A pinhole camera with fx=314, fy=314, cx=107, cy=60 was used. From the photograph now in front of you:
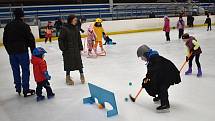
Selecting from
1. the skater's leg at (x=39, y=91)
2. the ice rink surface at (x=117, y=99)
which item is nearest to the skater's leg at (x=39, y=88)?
the skater's leg at (x=39, y=91)

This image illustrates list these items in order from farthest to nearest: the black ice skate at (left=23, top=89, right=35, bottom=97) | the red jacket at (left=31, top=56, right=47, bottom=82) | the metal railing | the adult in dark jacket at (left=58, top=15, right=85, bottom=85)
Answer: the metal railing
the adult in dark jacket at (left=58, top=15, right=85, bottom=85)
the black ice skate at (left=23, top=89, right=35, bottom=97)
the red jacket at (left=31, top=56, right=47, bottom=82)

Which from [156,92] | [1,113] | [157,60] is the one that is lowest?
[1,113]

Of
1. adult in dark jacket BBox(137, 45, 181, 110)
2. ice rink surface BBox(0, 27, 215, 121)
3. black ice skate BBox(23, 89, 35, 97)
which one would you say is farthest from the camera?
black ice skate BBox(23, 89, 35, 97)

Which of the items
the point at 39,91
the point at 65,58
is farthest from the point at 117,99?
the point at 65,58

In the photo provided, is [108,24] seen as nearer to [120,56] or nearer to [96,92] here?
[120,56]

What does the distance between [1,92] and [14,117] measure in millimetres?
1562

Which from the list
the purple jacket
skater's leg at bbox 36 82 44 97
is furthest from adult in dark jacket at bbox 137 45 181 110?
the purple jacket

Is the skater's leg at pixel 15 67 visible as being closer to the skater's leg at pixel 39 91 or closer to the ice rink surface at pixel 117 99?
the ice rink surface at pixel 117 99

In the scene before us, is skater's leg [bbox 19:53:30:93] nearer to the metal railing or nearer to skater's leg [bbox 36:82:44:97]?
skater's leg [bbox 36:82:44:97]

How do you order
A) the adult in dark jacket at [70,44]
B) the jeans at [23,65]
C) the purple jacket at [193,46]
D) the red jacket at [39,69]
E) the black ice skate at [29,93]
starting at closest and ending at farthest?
the red jacket at [39,69], the jeans at [23,65], the black ice skate at [29,93], the adult in dark jacket at [70,44], the purple jacket at [193,46]

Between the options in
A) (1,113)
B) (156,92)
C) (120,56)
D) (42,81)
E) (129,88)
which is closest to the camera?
(156,92)

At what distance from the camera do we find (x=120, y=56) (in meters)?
9.38

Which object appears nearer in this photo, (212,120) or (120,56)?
(212,120)

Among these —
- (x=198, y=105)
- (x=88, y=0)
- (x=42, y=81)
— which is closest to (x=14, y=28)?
(x=42, y=81)
